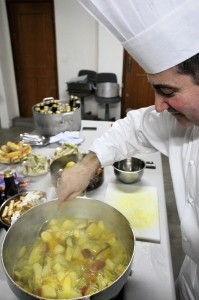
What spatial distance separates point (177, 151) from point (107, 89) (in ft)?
9.83

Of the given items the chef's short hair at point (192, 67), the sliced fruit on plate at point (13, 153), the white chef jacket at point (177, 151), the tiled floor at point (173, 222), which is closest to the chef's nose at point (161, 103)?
the chef's short hair at point (192, 67)

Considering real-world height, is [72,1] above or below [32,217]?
above

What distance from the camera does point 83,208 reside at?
0.83 m

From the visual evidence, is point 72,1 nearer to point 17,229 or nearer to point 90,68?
point 90,68

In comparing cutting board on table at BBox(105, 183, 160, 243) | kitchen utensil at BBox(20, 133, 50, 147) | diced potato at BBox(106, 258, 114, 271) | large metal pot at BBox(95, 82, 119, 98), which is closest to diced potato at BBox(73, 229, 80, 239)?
diced potato at BBox(106, 258, 114, 271)

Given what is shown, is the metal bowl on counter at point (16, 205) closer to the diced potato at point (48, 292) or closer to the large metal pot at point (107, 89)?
the diced potato at point (48, 292)

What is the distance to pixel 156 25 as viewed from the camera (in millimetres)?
543

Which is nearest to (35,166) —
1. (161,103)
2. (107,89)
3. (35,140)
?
(35,140)

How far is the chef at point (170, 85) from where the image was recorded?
53 cm

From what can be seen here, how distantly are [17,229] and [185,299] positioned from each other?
74 centimetres

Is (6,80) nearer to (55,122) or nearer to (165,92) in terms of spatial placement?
(55,122)

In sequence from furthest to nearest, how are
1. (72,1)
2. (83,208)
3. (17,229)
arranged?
(72,1)
(83,208)
(17,229)

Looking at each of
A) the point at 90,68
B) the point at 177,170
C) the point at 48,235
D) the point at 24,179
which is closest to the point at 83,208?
the point at 48,235

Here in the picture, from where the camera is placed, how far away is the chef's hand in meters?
0.82
